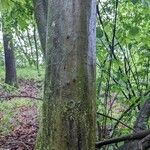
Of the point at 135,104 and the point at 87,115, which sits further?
the point at 135,104

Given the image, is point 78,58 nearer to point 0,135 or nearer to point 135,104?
point 135,104

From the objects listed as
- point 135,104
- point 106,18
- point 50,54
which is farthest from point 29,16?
point 50,54

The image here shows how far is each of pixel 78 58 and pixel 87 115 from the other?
1.06 ft

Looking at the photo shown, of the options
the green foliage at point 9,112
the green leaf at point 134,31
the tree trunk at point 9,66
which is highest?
the green leaf at point 134,31

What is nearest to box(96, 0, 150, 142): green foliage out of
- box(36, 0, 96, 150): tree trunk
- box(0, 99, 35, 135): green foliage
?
box(36, 0, 96, 150): tree trunk

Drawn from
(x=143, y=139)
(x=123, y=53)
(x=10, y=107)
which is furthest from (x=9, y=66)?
(x=143, y=139)

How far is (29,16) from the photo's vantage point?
4070mm

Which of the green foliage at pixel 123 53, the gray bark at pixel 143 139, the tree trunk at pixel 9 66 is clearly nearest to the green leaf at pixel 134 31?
the green foliage at pixel 123 53

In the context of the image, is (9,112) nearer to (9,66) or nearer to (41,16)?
(41,16)

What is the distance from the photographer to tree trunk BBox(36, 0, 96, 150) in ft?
6.70

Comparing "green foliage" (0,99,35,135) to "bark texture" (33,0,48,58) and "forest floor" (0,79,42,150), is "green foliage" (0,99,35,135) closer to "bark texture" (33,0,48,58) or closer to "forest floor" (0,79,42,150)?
"forest floor" (0,79,42,150)

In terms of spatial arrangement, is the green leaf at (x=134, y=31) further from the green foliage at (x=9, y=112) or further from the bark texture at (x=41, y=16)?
the green foliage at (x=9, y=112)

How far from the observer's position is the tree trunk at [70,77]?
6.70 ft

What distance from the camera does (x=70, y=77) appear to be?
80.5 inches
